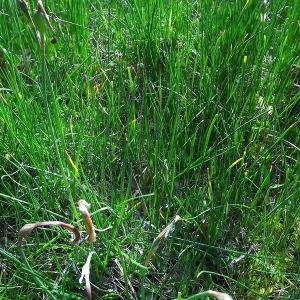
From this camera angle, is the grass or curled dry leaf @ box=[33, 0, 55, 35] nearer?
curled dry leaf @ box=[33, 0, 55, 35]

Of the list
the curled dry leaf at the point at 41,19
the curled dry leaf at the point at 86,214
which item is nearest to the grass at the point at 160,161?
the curled dry leaf at the point at 41,19

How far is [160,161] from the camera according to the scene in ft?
3.61

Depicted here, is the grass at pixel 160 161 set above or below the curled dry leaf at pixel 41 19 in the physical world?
below

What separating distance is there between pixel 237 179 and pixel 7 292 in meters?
0.55

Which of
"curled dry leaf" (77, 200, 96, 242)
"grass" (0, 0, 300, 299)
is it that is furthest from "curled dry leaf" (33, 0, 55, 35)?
"curled dry leaf" (77, 200, 96, 242)

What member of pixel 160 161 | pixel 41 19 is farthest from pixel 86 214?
pixel 160 161

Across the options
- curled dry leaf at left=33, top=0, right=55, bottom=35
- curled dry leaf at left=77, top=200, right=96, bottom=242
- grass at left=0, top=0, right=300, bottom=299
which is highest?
curled dry leaf at left=33, top=0, right=55, bottom=35

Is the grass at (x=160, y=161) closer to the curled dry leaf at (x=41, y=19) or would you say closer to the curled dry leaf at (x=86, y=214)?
the curled dry leaf at (x=41, y=19)

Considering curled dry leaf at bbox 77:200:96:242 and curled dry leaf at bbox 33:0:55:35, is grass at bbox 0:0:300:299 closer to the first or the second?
curled dry leaf at bbox 33:0:55:35

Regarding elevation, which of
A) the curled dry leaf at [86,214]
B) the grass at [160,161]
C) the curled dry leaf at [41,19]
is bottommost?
the grass at [160,161]

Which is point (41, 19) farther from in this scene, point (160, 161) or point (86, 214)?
point (160, 161)

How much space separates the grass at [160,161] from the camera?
1.00 m

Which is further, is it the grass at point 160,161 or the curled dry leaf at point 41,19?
the grass at point 160,161

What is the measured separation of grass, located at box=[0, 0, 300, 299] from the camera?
100 centimetres
